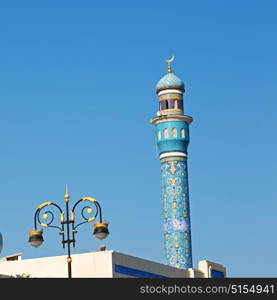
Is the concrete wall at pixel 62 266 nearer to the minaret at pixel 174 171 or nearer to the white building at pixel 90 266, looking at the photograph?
the white building at pixel 90 266

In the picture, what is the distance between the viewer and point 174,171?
86250 millimetres

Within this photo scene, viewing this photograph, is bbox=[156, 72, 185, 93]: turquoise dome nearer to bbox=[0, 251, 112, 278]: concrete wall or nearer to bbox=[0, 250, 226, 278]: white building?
bbox=[0, 250, 226, 278]: white building

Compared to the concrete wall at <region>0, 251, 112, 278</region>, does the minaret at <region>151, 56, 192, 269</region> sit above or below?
above

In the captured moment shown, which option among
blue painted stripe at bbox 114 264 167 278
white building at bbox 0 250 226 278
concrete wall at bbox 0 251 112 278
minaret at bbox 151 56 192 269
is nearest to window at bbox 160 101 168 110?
minaret at bbox 151 56 192 269

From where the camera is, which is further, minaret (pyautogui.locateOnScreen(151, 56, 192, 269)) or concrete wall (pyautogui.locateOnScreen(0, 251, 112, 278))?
minaret (pyautogui.locateOnScreen(151, 56, 192, 269))

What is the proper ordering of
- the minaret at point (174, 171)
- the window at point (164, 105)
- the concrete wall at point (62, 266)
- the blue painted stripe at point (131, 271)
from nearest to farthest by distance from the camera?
the concrete wall at point (62, 266), the blue painted stripe at point (131, 271), the minaret at point (174, 171), the window at point (164, 105)

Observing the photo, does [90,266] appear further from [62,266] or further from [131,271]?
[131,271]

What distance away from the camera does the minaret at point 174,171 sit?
84.9 meters

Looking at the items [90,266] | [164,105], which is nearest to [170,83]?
[164,105]

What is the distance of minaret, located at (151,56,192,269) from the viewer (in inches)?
3342

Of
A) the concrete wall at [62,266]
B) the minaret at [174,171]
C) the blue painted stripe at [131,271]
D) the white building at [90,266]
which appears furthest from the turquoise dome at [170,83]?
the concrete wall at [62,266]

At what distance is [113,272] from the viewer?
59.5m
